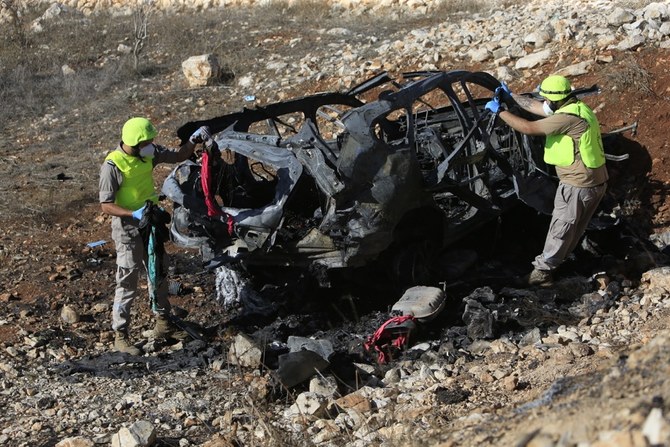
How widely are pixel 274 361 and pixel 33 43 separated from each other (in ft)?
48.0

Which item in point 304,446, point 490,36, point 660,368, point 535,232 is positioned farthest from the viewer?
point 490,36

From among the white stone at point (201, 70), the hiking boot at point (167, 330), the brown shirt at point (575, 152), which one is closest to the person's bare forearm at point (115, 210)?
the hiking boot at point (167, 330)

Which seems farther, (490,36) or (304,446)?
(490,36)

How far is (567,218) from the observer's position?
274 inches

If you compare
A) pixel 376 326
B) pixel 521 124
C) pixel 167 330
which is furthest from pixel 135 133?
pixel 521 124

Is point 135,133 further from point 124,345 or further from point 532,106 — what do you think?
point 532,106

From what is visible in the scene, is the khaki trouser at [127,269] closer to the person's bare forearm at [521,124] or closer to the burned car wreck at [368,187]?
the burned car wreck at [368,187]

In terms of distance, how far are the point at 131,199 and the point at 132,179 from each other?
0.51 ft

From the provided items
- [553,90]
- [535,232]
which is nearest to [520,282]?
[535,232]

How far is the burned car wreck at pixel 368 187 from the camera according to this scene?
21.3 ft

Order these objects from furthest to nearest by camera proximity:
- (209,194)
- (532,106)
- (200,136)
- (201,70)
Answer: (201,70) → (532,106) → (200,136) → (209,194)

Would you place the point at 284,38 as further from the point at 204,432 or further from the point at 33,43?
the point at 204,432

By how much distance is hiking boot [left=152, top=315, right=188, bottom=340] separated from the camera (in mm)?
6855

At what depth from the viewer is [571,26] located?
43.5 feet
